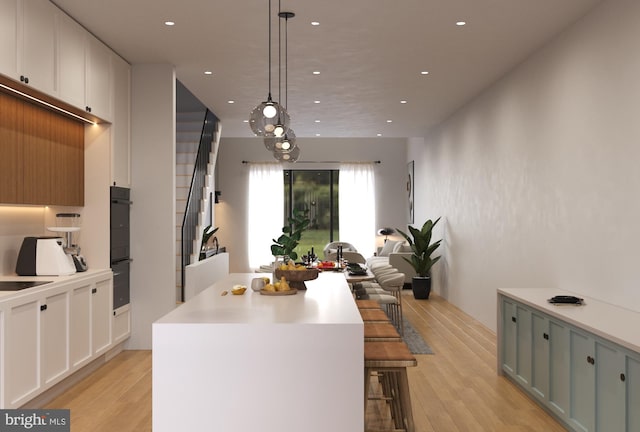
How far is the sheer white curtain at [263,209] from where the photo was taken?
553 inches

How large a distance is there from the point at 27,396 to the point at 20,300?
66cm

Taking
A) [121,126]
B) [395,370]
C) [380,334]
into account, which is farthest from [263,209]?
[395,370]

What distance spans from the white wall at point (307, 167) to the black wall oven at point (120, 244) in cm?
797

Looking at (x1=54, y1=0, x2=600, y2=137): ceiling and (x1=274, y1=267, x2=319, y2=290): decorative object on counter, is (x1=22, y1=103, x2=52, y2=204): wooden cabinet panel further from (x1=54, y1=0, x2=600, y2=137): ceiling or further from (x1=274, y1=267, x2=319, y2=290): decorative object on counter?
(x1=274, y1=267, x2=319, y2=290): decorative object on counter

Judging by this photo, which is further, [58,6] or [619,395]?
[58,6]

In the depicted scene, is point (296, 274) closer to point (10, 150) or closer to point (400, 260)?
point (10, 150)

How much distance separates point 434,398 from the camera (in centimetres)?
457

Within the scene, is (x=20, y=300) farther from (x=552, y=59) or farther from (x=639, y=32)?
(x=552, y=59)

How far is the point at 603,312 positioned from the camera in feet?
13.1

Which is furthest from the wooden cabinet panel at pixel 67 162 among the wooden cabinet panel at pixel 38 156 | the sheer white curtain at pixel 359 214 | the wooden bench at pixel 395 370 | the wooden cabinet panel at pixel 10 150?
the sheer white curtain at pixel 359 214

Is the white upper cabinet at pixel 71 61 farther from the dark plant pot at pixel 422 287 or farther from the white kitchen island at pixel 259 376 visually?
the dark plant pot at pixel 422 287

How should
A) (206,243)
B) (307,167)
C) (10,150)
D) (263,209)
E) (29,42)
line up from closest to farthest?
(29,42) → (10,150) → (206,243) → (263,209) → (307,167)

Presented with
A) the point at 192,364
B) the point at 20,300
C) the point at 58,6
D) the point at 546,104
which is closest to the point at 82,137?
the point at 58,6

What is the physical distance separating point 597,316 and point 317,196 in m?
11.0
